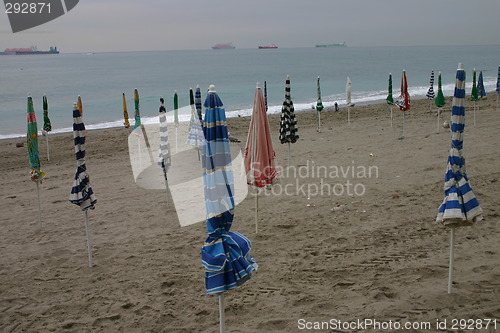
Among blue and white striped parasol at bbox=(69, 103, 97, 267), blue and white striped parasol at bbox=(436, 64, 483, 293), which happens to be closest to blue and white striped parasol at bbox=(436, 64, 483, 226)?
blue and white striped parasol at bbox=(436, 64, 483, 293)

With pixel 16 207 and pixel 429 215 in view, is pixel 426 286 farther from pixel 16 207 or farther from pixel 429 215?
pixel 16 207

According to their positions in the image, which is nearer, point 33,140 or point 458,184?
point 458,184

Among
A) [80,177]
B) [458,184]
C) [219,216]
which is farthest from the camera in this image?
[80,177]

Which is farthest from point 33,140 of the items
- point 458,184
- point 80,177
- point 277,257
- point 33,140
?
point 458,184

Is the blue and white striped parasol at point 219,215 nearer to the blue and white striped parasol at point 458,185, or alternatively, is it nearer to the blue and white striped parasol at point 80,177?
the blue and white striped parasol at point 458,185

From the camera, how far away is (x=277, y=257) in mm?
6504

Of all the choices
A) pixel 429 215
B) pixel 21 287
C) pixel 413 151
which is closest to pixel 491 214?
pixel 429 215

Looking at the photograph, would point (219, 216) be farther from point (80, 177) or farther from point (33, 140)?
point (33, 140)

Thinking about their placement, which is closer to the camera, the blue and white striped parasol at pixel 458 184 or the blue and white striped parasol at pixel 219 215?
the blue and white striped parasol at pixel 219 215

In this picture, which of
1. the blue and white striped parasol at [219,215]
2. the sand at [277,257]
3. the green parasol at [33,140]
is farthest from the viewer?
the green parasol at [33,140]

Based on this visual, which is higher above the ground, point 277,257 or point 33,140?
point 33,140

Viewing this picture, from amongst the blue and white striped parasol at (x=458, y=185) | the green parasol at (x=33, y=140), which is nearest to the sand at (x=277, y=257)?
the blue and white striped parasol at (x=458, y=185)

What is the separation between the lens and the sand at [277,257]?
5.02m

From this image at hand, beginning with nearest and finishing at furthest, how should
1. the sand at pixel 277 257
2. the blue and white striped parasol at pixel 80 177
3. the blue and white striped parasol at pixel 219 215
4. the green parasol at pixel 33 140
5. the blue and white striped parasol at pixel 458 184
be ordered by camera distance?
the blue and white striped parasol at pixel 219 215, the blue and white striped parasol at pixel 458 184, the sand at pixel 277 257, the blue and white striped parasol at pixel 80 177, the green parasol at pixel 33 140
